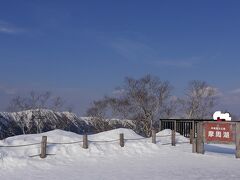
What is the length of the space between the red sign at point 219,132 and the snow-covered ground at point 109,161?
2.69 ft

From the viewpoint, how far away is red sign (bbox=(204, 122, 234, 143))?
20119 millimetres

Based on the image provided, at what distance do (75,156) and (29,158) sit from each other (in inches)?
87.1

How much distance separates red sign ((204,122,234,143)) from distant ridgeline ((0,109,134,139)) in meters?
17.3

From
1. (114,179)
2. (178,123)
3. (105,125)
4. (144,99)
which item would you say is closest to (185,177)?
(114,179)

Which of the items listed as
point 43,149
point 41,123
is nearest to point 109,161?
point 43,149

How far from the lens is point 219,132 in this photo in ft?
67.2

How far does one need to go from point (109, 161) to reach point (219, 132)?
621 centimetres

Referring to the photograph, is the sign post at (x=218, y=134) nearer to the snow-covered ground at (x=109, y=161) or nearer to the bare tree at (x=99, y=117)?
the snow-covered ground at (x=109, y=161)

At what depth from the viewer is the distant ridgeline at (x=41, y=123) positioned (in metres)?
44.1

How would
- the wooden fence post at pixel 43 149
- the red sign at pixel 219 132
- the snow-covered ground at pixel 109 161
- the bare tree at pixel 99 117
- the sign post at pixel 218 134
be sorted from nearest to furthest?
the snow-covered ground at pixel 109 161 < the wooden fence post at pixel 43 149 < the sign post at pixel 218 134 < the red sign at pixel 219 132 < the bare tree at pixel 99 117

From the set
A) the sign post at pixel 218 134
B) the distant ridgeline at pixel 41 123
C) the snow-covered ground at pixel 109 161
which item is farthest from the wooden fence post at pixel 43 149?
the distant ridgeline at pixel 41 123

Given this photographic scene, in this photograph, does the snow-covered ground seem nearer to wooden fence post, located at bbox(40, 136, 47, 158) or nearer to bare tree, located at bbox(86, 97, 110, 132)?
wooden fence post, located at bbox(40, 136, 47, 158)

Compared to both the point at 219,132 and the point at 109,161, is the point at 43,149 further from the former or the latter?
the point at 219,132

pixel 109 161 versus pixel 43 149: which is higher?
pixel 43 149
